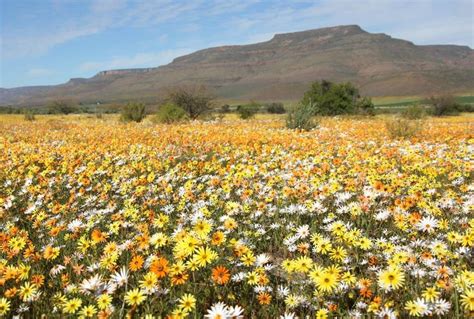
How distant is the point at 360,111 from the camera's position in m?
33.3

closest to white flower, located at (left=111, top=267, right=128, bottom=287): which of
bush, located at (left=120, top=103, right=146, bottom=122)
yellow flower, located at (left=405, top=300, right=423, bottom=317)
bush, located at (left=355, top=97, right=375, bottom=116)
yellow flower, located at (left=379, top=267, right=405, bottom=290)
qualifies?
A: yellow flower, located at (left=379, top=267, right=405, bottom=290)

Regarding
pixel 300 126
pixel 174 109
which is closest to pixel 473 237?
pixel 300 126

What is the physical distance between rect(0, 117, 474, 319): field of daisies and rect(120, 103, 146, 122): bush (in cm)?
2000

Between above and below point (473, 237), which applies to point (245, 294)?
below

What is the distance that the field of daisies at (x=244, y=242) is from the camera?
266 centimetres

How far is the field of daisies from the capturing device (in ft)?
8.73

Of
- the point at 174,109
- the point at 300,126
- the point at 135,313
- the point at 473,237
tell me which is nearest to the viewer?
the point at 135,313

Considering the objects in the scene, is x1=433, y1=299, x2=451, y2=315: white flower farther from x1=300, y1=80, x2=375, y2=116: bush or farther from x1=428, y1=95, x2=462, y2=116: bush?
x1=428, y1=95, x2=462, y2=116: bush

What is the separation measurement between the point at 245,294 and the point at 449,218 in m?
2.49

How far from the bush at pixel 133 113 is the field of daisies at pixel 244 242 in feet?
65.6

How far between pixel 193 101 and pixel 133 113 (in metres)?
4.21

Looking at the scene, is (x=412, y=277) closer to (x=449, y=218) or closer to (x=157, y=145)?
(x=449, y=218)

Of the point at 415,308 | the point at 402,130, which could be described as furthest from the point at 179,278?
the point at 402,130

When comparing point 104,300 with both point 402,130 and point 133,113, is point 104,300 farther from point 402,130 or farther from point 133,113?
point 133,113
